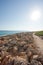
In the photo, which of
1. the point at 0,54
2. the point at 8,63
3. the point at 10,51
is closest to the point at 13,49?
the point at 10,51

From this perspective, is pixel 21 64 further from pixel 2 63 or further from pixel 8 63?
pixel 2 63

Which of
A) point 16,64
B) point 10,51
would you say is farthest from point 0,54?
point 16,64

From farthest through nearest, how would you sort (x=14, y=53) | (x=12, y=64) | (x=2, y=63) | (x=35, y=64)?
1. (x=14, y=53)
2. (x=2, y=63)
3. (x=12, y=64)
4. (x=35, y=64)

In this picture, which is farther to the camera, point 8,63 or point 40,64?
point 8,63

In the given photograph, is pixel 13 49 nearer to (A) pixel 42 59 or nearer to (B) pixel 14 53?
(B) pixel 14 53

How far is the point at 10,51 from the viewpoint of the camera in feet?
26.7

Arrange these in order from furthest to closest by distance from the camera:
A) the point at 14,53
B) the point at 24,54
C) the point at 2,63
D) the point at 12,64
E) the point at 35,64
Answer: the point at 14,53 → the point at 24,54 → the point at 2,63 → the point at 12,64 → the point at 35,64

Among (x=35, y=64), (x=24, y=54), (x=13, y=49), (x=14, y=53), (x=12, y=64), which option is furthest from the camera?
(x=13, y=49)

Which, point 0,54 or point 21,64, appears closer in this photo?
Result: point 21,64

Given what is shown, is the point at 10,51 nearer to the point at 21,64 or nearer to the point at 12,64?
the point at 12,64

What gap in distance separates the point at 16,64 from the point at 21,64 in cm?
30

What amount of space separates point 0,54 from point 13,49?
1276 millimetres

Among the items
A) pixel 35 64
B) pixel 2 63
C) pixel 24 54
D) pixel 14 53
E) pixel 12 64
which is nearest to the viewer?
pixel 35 64

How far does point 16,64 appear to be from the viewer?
5.29 meters
